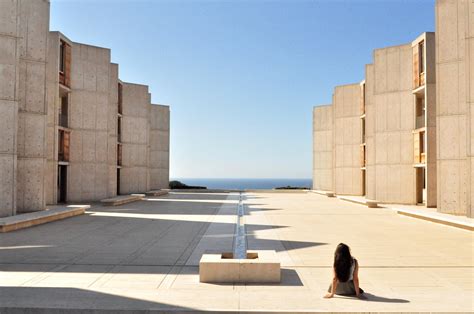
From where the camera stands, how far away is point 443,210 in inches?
826

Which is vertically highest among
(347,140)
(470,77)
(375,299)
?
(470,77)

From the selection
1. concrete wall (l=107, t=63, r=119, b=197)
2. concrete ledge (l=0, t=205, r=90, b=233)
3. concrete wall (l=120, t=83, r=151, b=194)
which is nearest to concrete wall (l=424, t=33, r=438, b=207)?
concrete ledge (l=0, t=205, r=90, b=233)

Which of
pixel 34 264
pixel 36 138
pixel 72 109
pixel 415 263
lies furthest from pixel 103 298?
pixel 72 109

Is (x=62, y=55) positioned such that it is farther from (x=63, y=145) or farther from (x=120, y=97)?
(x=120, y=97)

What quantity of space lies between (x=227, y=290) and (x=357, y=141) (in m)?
35.0

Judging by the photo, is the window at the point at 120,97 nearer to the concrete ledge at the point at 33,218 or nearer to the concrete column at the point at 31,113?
the concrete ledge at the point at 33,218

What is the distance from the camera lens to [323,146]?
49562mm

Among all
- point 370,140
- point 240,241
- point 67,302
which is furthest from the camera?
point 370,140

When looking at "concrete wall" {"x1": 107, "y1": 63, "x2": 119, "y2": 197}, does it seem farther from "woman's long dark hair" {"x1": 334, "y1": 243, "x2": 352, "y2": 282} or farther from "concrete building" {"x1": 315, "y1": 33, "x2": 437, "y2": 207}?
"woman's long dark hair" {"x1": 334, "y1": 243, "x2": 352, "y2": 282}

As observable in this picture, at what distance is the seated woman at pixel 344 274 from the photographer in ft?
23.5

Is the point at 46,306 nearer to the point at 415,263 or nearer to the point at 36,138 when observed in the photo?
the point at 415,263

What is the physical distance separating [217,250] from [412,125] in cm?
2094

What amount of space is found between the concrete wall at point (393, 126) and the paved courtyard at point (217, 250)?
11.7m

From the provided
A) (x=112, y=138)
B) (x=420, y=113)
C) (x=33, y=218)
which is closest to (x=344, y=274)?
(x=33, y=218)
